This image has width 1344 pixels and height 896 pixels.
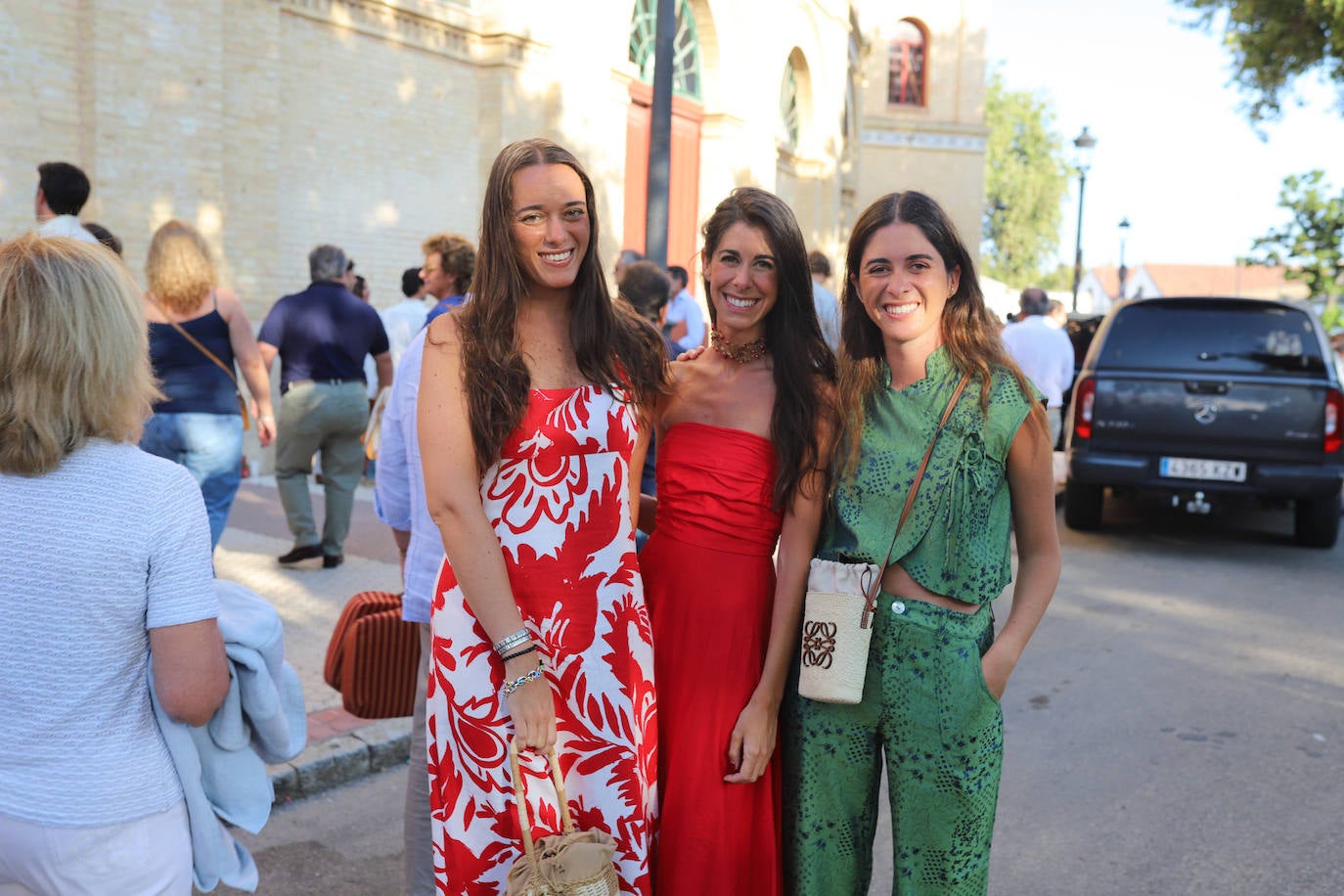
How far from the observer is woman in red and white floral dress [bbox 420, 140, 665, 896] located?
7.73ft

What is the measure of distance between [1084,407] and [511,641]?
25.7 ft

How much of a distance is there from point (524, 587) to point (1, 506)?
100 centimetres

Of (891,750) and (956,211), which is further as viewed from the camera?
(956,211)

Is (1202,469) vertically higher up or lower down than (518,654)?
lower down

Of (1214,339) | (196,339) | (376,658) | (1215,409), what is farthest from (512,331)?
(1214,339)

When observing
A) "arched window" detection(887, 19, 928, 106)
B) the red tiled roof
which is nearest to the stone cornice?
"arched window" detection(887, 19, 928, 106)

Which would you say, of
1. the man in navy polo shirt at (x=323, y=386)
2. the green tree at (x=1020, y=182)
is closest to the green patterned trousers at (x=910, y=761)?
the man in navy polo shirt at (x=323, y=386)

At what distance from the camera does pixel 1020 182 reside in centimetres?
6303

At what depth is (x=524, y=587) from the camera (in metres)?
2.45

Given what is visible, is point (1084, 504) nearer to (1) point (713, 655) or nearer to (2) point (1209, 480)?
(2) point (1209, 480)

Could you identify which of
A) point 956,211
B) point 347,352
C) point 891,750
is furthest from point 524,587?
point 956,211

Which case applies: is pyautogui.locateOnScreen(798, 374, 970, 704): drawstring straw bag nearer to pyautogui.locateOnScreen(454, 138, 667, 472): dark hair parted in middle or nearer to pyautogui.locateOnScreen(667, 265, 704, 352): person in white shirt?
pyautogui.locateOnScreen(454, 138, 667, 472): dark hair parted in middle

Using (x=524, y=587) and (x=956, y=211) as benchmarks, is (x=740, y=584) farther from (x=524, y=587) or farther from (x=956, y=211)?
(x=956, y=211)

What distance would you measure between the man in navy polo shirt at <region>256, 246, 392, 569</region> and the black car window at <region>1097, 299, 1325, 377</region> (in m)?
5.94
